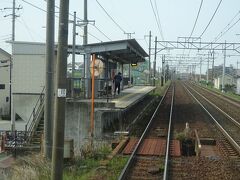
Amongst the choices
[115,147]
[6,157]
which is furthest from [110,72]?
[115,147]

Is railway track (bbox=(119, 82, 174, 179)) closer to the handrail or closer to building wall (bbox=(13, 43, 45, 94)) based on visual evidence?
the handrail

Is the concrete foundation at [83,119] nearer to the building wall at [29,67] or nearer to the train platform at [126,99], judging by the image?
the train platform at [126,99]

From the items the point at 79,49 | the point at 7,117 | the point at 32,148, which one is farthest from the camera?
the point at 7,117

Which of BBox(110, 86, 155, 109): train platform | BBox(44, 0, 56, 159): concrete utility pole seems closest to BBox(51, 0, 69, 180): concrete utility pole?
BBox(44, 0, 56, 159): concrete utility pole

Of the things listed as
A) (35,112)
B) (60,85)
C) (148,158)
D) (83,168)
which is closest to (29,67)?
(35,112)

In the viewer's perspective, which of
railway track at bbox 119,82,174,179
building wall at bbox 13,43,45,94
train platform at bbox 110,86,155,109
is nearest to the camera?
railway track at bbox 119,82,174,179

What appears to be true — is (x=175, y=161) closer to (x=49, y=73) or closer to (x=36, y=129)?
(x=49, y=73)

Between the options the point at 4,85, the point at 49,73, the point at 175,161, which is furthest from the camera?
the point at 4,85

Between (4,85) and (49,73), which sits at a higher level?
(49,73)

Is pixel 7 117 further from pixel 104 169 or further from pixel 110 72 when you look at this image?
pixel 104 169

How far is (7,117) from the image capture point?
4544 cm

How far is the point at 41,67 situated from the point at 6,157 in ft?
26.5

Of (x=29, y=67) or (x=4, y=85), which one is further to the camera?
(x=4, y=85)

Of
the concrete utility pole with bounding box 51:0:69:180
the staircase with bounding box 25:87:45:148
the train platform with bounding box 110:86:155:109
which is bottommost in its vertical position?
the staircase with bounding box 25:87:45:148
